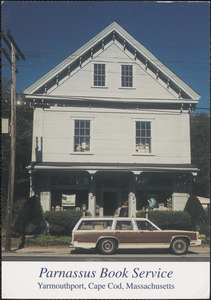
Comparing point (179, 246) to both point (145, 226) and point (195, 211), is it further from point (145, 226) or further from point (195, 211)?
point (195, 211)

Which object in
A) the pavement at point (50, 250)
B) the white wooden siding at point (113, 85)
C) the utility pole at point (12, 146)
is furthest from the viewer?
the white wooden siding at point (113, 85)

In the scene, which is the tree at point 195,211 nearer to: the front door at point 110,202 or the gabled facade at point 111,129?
the gabled facade at point 111,129

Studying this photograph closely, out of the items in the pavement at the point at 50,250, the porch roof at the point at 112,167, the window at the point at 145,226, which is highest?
the porch roof at the point at 112,167

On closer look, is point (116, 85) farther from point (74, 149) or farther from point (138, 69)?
point (74, 149)

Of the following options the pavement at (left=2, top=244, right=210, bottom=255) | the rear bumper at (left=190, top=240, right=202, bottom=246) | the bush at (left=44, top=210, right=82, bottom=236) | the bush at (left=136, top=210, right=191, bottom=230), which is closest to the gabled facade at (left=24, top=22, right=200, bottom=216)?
the bush at (left=136, top=210, right=191, bottom=230)

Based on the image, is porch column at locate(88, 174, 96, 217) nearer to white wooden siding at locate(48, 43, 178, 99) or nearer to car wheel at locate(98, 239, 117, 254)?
car wheel at locate(98, 239, 117, 254)

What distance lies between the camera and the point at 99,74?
1117 centimetres

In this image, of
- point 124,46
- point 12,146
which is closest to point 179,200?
point 12,146

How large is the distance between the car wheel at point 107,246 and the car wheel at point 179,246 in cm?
179

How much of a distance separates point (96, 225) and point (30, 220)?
208 centimetres

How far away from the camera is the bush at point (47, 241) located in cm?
842

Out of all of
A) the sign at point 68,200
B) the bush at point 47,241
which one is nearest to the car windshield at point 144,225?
the bush at point 47,241

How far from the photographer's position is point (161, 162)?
1131 cm

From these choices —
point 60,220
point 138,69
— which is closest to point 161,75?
point 138,69
